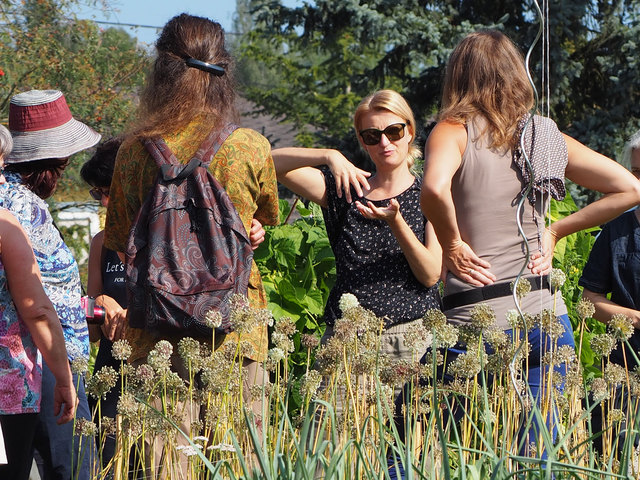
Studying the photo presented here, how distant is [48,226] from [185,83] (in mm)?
624

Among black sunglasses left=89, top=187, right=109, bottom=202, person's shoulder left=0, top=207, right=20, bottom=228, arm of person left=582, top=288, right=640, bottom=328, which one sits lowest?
arm of person left=582, top=288, right=640, bottom=328

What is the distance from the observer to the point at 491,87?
9.51ft

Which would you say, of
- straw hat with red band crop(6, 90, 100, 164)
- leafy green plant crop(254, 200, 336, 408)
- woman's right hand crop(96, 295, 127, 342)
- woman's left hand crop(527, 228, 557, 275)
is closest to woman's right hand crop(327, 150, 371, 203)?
woman's left hand crop(527, 228, 557, 275)

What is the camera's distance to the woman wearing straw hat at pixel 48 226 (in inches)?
109

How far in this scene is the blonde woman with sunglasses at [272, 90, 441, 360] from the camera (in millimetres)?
3275

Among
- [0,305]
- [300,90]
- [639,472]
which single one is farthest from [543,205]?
[300,90]

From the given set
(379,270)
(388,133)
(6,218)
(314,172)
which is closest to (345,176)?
(314,172)

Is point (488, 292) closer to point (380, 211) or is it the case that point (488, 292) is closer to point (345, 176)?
point (380, 211)

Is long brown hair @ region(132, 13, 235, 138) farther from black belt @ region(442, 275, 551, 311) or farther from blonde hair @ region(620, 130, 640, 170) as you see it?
blonde hair @ region(620, 130, 640, 170)

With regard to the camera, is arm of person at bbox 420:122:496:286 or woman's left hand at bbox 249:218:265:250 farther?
woman's left hand at bbox 249:218:265:250

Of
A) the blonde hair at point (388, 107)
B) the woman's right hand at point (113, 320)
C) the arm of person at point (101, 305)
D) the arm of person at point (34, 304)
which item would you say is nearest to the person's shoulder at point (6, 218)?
the arm of person at point (34, 304)

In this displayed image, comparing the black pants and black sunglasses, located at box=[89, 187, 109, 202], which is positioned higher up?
black sunglasses, located at box=[89, 187, 109, 202]

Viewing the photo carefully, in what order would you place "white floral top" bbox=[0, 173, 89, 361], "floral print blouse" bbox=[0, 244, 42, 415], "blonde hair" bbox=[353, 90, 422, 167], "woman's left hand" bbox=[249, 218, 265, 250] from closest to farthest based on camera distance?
"floral print blouse" bbox=[0, 244, 42, 415], "white floral top" bbox=[0, 173, 89, 361], "woman's left hand" bbox=[249, 218, 265, 250], "blonde hair" bbox=[353, 90, 422, 167]

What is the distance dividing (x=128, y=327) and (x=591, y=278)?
5.79ft
